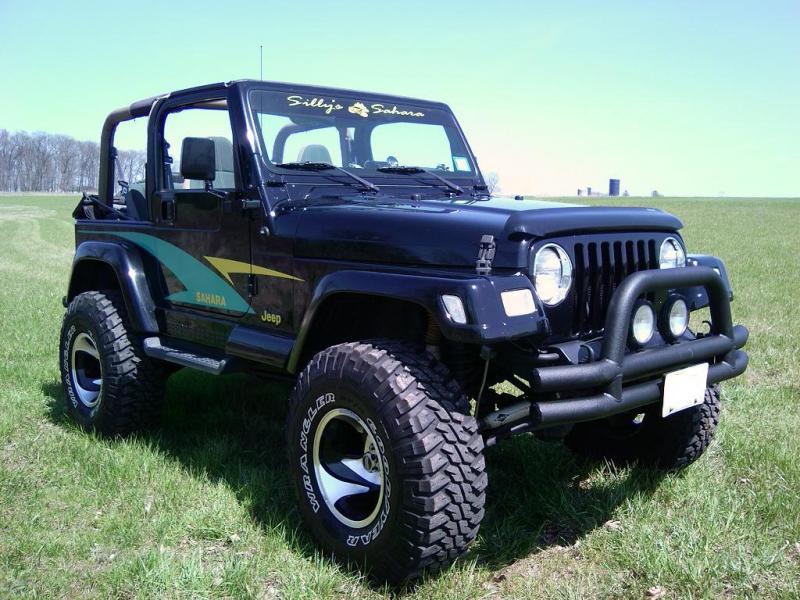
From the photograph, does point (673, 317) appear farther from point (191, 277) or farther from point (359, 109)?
point (191, 277)

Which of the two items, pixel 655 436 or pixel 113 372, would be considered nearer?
pixel 655 436

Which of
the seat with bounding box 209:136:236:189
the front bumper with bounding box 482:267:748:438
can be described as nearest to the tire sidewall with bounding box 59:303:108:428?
the seat with bounding box 209:136:236:189

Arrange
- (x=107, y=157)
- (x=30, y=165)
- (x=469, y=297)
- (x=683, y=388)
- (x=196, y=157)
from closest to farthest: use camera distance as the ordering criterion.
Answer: (x=469, y=297) < (x=683, y=388) < (x=196, y=157) < (x=107, y=157) < (x=30, y=165)

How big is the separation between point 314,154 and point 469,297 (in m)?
1.82

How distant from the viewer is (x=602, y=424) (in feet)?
13.6

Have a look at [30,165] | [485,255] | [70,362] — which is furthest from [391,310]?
[30,165]

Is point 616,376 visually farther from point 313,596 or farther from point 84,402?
point 84,402

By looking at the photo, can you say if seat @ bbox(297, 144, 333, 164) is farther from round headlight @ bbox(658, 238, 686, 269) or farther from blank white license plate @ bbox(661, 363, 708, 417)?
blank white license plate @ bbox(661, 363, 708, 417)

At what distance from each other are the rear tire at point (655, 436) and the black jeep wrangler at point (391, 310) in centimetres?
1

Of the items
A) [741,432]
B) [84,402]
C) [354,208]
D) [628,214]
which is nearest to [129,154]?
[84,402]

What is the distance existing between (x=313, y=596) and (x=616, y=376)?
1412 mm

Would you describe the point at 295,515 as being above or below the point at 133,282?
below

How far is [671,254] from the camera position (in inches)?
138

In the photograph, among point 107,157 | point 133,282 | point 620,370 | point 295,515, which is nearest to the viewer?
point 620,370
